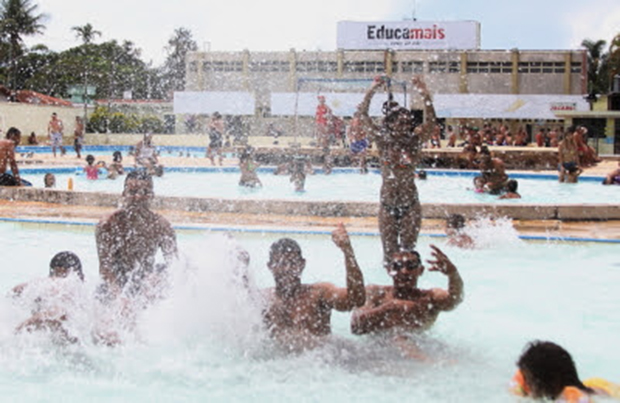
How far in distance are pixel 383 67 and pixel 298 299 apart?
4567 cm

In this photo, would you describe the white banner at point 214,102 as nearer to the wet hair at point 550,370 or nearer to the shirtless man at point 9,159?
the shirtless man at point 9,159

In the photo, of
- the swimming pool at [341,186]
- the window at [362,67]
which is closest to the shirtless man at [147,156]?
the swimming pool at [341,186]

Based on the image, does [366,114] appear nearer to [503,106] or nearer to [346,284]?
[346,284]

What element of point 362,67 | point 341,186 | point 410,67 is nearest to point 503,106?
point 410,67

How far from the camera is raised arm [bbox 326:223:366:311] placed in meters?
3.86

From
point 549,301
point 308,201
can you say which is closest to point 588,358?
point 549,301

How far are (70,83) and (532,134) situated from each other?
32.4 meters

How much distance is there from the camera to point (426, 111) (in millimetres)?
5867

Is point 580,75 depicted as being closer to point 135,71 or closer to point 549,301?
point 135,71

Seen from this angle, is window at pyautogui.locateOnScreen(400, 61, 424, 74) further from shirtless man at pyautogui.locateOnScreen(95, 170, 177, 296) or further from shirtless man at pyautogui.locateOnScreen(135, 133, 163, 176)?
shirtless man at pyautogui.locateOnScreen(95, 170, 177, 296)

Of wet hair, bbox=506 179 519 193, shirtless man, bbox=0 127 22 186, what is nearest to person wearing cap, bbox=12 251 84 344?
shirtless man, bbox=0 127 22 186

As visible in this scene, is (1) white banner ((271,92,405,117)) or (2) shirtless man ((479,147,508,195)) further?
(1) white banner ((271,92,405,117))

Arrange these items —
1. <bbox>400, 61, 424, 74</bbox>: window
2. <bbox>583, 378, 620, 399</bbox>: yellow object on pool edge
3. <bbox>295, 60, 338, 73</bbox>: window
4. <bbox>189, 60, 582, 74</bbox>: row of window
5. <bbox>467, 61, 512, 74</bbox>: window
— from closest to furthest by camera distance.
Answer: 1. <bbox>583, 378, 620, 399</bbox>: yellow object on pool edge
2. <bbox>189, 60, 582, 74</bbox>: row of window
3. <bbox>467, 61, 512, 74</bbox>: window
4. <bbox>400, 61, 424, 74</bbox>: window
5. <bbox>295, 60, 338, 73</bbox>: window

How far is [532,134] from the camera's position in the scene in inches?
1730
